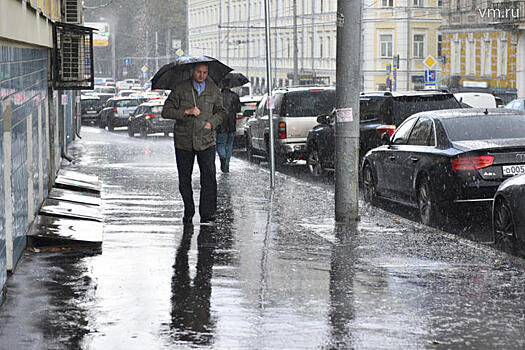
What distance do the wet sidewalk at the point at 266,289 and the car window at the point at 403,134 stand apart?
213 cm

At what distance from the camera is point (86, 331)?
7.33 meters

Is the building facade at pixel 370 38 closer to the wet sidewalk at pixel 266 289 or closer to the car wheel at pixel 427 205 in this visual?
the car wheel at pixel 427 205

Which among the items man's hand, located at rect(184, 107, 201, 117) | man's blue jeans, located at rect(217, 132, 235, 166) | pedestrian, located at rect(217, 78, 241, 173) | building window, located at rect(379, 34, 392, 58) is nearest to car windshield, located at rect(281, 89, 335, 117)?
pedestrian, located at rect(217, 78, 241, 173)

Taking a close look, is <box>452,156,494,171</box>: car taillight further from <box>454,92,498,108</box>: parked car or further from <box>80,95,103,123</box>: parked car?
<box>80,95,103,123</box>: parked car

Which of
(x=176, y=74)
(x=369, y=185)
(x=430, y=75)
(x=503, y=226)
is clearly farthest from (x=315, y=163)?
(x=430, y=75)

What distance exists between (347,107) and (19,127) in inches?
178

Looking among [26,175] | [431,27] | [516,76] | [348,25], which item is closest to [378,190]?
[348,25]

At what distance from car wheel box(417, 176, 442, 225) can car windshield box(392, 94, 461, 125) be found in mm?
5488

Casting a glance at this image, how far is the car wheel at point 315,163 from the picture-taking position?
921 inches

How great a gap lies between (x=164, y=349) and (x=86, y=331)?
68cm

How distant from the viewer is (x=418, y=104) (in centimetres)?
2031

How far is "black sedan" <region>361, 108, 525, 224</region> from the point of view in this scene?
13461 mm

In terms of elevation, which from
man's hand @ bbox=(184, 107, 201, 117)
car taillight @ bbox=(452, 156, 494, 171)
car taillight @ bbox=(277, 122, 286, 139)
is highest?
man's hand @ bbox=(184, 107, 201, 117)

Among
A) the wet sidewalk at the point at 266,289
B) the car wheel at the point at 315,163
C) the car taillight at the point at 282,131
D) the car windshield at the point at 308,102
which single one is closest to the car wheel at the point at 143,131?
the car taillight at the point at 282,131
